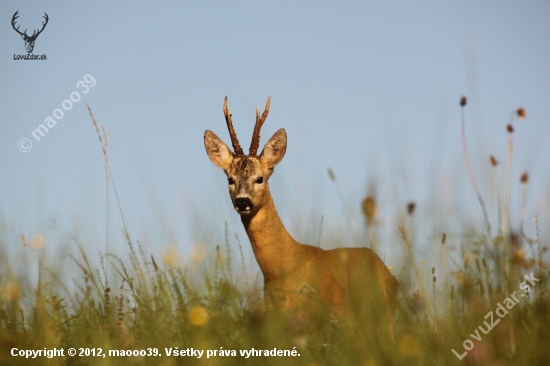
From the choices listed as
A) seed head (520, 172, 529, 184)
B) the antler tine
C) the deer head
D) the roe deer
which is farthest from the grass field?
the antler tine

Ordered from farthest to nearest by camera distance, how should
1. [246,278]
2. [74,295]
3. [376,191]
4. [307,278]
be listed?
[307,278] < [74,295] < [246,278] < [376,191]

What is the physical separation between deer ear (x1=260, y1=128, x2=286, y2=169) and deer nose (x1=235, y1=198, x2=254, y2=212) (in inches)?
36.7

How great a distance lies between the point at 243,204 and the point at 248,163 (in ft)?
2.04

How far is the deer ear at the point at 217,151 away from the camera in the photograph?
6.54 meters

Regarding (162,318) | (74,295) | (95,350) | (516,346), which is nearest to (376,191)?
(516,346)

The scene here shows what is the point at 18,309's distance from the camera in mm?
4180

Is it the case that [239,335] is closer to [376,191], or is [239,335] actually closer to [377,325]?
[377,325]

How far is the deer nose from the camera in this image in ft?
18.1

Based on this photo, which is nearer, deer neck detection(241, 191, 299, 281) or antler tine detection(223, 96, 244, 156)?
deer neck detection(241, 191, 299, 281)

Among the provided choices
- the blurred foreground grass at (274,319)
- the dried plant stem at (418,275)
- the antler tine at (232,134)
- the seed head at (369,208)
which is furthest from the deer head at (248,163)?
the dried plant stem at (418,275)

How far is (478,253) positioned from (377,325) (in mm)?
640

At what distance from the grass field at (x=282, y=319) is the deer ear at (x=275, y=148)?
251 centimetres

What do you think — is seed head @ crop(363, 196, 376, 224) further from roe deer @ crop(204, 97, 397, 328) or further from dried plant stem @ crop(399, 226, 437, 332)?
roe deer @ crop(204, 97, 397, 328)

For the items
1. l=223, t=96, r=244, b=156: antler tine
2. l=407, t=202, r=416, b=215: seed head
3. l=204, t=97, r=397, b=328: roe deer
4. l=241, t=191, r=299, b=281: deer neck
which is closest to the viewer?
l=407, t=202, r=416, b=215: seed head
